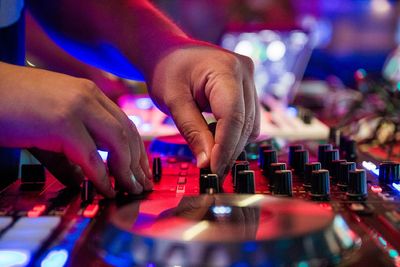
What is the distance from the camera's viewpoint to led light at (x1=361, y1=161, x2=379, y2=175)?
0.98 m

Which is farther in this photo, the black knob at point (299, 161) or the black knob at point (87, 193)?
the black knob at point (299, 161)

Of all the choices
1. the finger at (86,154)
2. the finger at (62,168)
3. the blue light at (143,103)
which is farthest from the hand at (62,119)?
the blue light at (143,103)

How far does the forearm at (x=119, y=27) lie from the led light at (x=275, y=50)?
1473mm

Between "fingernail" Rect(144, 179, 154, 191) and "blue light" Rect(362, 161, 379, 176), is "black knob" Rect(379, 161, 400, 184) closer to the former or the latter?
"blue light" Rect(362, 161, 379, 176)

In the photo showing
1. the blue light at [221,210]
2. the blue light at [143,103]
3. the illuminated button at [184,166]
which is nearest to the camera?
the blue light at [221,210]

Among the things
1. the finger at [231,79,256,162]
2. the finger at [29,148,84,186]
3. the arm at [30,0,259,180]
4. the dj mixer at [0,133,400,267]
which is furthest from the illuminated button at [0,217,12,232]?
the finger at [231,79,256,162]

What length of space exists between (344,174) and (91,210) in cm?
36

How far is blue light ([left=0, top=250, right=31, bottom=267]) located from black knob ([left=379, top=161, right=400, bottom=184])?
21.7 inches

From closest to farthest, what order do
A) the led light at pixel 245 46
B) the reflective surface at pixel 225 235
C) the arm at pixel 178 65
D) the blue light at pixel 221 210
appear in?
the reflective surface at pixel 225 235, the blue light at pixel 221 210, the arm at pixel 178 65, the led light at pixel 245 46

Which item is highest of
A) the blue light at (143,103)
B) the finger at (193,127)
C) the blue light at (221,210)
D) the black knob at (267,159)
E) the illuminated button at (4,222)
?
the blue light at (143,103)

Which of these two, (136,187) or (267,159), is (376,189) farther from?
(136,187)

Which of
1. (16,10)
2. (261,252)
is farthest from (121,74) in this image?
(261,252)

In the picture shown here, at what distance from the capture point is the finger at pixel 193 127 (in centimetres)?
91

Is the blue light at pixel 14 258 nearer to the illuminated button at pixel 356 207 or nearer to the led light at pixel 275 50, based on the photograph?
the illuminated button at pixel 356 207
